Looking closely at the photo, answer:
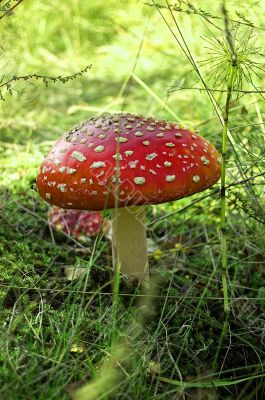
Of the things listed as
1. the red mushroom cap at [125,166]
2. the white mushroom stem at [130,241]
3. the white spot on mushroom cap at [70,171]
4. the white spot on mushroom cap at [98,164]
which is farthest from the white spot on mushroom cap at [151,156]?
the white mushroom stem at [130,241]

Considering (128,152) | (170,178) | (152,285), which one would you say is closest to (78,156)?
(128,152)

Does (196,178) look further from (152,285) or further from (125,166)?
(152,285)

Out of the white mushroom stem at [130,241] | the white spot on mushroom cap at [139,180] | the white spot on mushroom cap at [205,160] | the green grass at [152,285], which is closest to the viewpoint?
the green grass at [152,285]

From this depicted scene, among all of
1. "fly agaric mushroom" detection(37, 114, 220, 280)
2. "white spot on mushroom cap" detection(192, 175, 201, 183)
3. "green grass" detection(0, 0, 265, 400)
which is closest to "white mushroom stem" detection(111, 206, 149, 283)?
"green grass" detection(0, 0, 265, 400)

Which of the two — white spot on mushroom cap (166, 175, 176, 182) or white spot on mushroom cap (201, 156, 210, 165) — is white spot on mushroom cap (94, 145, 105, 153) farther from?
white spot on mushroom cap (201, 156, 210, 165)

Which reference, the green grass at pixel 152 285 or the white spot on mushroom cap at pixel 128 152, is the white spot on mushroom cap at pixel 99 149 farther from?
the green grass at pixel 152 285

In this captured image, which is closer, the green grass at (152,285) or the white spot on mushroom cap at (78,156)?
the green grass at (152,285)
